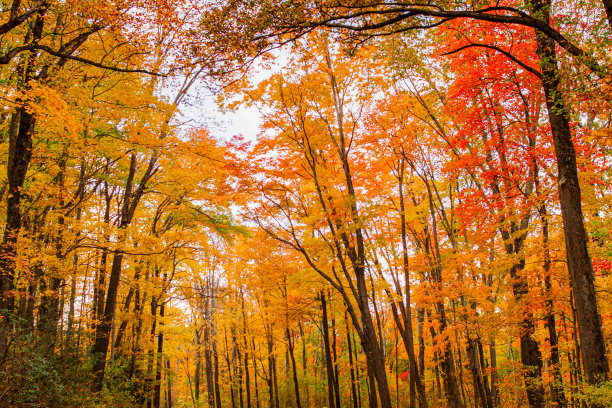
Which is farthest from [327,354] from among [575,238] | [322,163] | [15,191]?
[15,191]

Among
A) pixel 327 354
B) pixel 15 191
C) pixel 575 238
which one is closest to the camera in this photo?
pixel 575 238

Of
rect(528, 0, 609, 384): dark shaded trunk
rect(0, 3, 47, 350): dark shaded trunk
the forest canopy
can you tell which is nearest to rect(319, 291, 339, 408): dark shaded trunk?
the forest canopy

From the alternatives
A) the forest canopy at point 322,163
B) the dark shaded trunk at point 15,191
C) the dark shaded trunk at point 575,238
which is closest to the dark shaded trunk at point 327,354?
the forest canopy at point 322,163

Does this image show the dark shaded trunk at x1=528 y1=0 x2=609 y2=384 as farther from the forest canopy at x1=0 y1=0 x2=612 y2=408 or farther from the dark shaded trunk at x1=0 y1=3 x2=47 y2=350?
the dark shaded trunk at x1=0 y1=3 x2=47 y2=350

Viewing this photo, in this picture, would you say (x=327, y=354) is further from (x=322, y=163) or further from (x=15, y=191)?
(x=15, y=191)

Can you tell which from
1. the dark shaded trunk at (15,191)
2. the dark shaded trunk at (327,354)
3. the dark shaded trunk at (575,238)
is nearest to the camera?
the dark shaded trunk at (575,238)

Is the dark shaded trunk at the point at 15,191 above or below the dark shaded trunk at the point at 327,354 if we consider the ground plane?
above

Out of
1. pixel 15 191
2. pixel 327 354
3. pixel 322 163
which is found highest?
pixel 322 163

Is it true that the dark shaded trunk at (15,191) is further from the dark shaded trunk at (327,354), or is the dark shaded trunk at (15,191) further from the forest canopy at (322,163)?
the dark shaded trunk at (327,354)

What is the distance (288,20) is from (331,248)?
6.37 metres

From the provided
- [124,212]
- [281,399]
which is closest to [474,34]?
[124,212]

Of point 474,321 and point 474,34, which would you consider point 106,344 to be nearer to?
point 474,321

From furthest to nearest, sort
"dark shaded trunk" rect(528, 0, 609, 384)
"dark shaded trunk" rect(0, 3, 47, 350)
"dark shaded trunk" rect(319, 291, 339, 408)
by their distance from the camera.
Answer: "dark shaded trunk" rect(319, 291, 339, 408) < "dark shaded trunk" rect(0, 3, 47, 350) < "dark shaded trunk" rect(528, 0, 609, 384)

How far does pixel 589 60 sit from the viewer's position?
423cm
